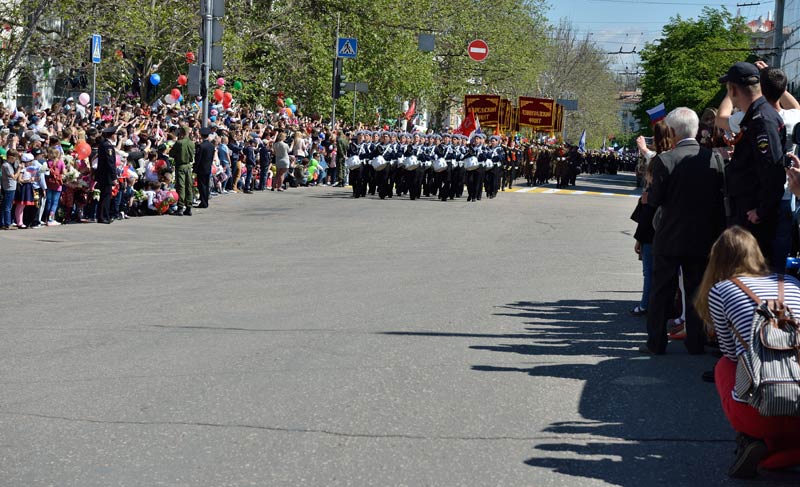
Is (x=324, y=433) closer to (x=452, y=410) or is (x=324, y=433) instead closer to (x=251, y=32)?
(x=452, y=410)

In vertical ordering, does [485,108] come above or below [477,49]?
below

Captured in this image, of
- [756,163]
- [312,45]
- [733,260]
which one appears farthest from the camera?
[312,45]

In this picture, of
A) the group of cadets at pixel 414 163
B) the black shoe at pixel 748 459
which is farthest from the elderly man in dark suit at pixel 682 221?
the group of cadets at pixel 414 163

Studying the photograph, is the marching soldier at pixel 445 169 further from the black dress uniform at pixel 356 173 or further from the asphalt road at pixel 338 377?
the asphalt road at pixel 338 377

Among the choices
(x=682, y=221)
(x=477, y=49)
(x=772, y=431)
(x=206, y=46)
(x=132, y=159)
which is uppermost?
(x=477, y=49)

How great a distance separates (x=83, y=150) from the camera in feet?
72.5

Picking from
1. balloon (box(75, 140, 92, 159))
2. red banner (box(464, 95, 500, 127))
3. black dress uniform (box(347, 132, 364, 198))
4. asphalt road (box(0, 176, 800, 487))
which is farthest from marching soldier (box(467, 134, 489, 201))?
asphalt road (box(0, 176, 800, 487))

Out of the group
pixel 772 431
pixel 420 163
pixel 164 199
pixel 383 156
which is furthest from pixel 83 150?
pixel 772 431

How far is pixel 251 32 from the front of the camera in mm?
45906

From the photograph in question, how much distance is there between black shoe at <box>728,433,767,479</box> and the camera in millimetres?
5953

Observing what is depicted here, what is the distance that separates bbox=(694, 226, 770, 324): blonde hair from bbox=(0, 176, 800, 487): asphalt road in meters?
0.87

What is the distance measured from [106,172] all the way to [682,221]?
47.6 feet

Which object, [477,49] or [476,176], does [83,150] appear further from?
[477,49]

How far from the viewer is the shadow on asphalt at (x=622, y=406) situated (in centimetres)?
619
